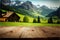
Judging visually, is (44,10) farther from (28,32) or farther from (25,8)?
(28,32)

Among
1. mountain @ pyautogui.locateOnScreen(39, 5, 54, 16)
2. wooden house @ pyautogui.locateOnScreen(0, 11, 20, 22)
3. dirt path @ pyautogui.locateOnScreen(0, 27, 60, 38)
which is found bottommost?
dirt path @ pyautogui.locateOnScreen(0, 27, 60, 38)

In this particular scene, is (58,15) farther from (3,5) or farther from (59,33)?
(3,5)

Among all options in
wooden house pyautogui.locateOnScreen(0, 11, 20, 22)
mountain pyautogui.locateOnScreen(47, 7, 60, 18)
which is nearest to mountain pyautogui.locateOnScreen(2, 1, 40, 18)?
wooden house pyautogui.locateOnScreen(0, 11, 20, 22)

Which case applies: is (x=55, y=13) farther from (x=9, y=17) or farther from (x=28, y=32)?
(x=9, y=17)

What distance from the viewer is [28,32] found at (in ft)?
6.89

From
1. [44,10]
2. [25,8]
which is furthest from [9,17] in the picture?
[44,10]

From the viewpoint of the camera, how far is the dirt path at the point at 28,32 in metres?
2.05

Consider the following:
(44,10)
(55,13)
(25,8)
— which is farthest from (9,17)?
(55,13)

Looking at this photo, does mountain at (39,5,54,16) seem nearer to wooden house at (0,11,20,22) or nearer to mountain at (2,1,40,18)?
mountain at (2,1,40,18)

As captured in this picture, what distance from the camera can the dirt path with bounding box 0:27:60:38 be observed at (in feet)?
6.74

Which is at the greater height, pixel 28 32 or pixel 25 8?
pixel 25 8

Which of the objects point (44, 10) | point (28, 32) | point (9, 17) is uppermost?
point (44, 10)

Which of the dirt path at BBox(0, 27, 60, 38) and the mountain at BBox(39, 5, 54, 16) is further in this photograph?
the mountain at BBox(39, 5, 54, 16)

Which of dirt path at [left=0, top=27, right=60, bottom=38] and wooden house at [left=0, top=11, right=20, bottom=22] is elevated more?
wooden house at [left=0, top=11, right=20, bottom=22]
